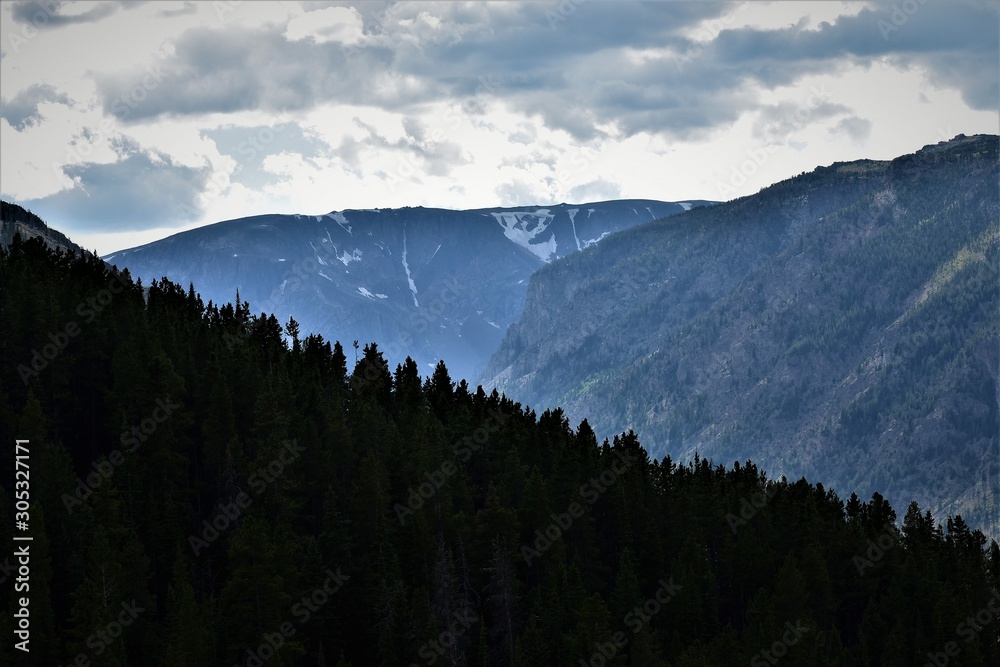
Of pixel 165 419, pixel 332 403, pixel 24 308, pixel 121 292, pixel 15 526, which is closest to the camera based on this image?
pixel 15 526

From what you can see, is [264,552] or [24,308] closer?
[264,552]

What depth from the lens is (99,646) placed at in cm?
7319

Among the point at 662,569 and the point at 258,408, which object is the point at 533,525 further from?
the point at 258,408

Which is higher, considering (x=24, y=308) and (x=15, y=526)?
(x=24, y=308)

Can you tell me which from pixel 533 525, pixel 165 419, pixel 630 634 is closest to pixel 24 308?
pixel 165 419

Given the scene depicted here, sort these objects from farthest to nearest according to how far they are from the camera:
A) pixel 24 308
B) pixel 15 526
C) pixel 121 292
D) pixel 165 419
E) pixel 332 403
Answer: pixel 121 292 < pixel 332 403 < pixel 24 308 < pixel 165 419 < pixel 15 526

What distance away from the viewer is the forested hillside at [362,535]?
81.4m

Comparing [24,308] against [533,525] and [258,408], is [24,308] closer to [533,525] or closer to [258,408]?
[258,408]

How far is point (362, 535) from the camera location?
3743 inches

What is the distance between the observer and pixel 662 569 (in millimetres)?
112062

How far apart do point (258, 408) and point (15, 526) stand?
24571 mm

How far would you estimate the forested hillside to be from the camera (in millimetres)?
81375

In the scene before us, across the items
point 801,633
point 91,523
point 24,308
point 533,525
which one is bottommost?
point 801,633

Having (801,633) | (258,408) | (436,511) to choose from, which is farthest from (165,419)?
(801,633)
